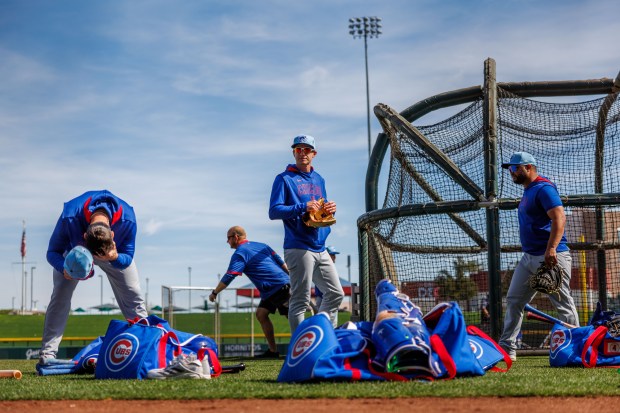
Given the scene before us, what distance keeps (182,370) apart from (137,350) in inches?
17.8

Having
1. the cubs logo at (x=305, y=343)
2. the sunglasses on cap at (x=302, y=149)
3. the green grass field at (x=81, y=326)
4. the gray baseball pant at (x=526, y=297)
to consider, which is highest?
the sunglasses on cap at (x=302, y=149)

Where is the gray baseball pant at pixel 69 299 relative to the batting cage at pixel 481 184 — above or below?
below

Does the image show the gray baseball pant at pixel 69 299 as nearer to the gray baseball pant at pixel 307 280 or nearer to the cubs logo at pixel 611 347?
the gray baseball pant at pixel 307 280

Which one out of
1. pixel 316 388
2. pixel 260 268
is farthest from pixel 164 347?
pixel 260 268

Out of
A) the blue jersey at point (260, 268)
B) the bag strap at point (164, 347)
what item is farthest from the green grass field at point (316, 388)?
the blue jersey at point (260, 268)

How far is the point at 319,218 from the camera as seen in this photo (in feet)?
27.3

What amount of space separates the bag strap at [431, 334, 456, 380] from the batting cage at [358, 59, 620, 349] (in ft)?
18.3

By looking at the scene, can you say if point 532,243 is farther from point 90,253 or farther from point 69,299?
point 69,299

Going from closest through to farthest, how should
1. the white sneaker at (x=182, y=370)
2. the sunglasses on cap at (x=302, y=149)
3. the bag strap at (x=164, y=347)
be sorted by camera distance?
the white sneaker at (x=182, y=370), the bag strap at (x=164, y=347), the sunglasses on cap at (x=302, y=149)

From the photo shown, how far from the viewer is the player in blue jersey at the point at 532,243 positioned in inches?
333

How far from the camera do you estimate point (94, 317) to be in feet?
192

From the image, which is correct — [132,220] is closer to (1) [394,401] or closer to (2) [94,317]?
(1) [394,401]

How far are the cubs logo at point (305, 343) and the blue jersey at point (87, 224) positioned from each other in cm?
250

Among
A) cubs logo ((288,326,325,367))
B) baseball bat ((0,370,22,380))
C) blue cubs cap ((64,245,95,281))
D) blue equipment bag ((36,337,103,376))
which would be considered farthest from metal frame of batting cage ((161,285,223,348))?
cubs logo ((288,326,325,367))
